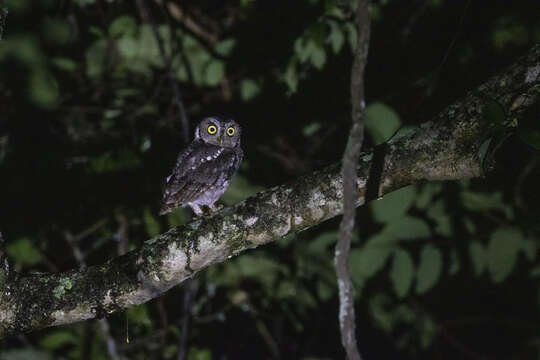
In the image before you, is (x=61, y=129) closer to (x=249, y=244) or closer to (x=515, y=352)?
(x=249, y=244)

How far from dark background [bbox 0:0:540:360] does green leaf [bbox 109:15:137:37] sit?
0.06 feet

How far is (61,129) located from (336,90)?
3.02 metres

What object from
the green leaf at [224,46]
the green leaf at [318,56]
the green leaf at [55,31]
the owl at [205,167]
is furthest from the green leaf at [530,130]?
the green leaf at [55,31]

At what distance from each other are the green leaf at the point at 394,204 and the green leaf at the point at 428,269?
0.34 metres

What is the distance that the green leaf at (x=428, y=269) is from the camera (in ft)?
9.89

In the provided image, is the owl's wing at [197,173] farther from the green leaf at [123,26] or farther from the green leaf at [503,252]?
the green leaf at [503,252]

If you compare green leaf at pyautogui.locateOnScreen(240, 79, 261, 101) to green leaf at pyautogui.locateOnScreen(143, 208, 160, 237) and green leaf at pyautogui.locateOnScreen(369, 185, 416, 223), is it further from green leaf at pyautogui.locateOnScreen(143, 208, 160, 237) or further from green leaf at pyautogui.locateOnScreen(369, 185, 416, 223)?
green leaf at pyautogui.locateOnScreen(369, 185, 416, 223)

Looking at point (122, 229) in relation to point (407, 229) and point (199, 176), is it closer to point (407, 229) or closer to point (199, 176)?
point (199, 176)

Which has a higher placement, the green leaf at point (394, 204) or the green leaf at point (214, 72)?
the green leaf at point (214, 72)

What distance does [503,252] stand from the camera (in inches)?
126

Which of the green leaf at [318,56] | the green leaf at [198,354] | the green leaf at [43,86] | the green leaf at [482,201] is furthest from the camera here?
the green leaf at [43,86]

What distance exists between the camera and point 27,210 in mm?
3771

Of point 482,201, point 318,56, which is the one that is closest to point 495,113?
point 318,56

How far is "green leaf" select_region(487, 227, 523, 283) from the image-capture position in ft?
Result: 10.3
